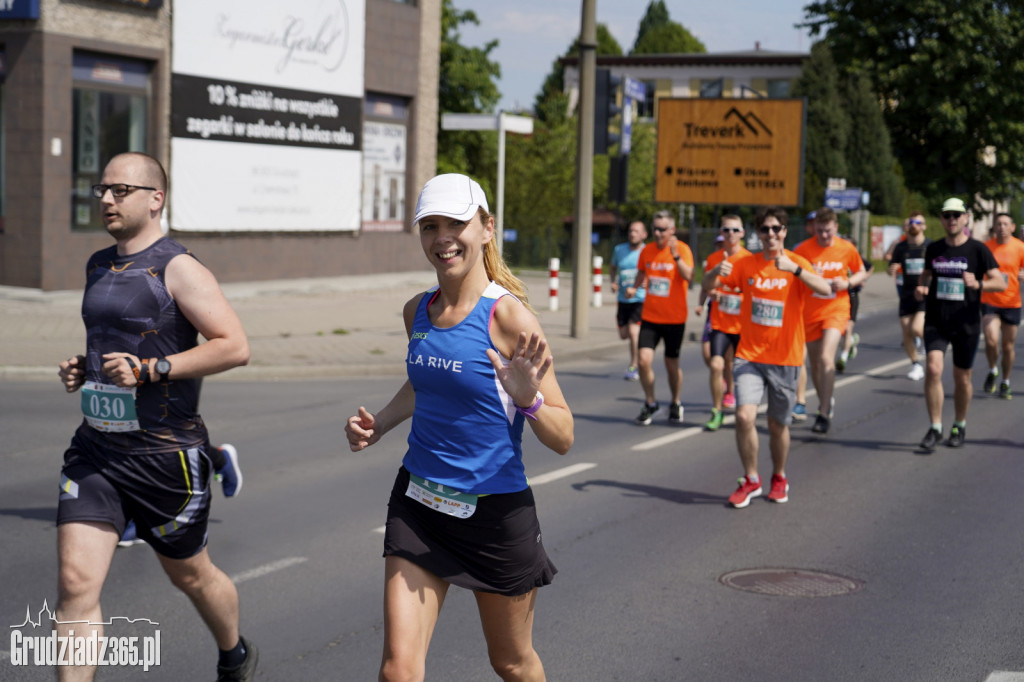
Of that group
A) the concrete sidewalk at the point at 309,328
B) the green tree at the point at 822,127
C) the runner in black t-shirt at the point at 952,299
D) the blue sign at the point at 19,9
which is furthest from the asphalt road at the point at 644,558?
the green tree at the point at 822,127

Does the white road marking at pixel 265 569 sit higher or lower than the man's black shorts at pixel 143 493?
lower

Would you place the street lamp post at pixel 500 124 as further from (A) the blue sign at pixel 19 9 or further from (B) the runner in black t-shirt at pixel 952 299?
(B) the runner in black t-shirt at pixel 952 299

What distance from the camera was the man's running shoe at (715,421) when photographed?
11.4 metres

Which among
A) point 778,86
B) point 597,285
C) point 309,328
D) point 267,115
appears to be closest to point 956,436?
point 309,328

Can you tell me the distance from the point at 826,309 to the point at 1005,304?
10.2 feet

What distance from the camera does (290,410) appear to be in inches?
469

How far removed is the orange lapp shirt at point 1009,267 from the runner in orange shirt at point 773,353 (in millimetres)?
5834

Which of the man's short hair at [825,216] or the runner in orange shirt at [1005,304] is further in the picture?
the runner in orange shirt at [1005,304]

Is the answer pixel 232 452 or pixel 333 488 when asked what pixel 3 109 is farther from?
pixel 232 452

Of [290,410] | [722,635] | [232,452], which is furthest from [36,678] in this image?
[290,410]

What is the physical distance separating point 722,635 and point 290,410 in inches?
280

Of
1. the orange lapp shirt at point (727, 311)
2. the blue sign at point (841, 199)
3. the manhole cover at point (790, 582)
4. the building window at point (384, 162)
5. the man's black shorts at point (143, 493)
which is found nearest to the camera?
the man's black shorts at point (143, 493)

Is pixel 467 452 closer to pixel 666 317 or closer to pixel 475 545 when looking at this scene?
pixel 475 545

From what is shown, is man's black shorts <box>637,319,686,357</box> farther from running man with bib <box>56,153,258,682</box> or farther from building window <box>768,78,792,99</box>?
building window <box>768,78,792,99</box>
